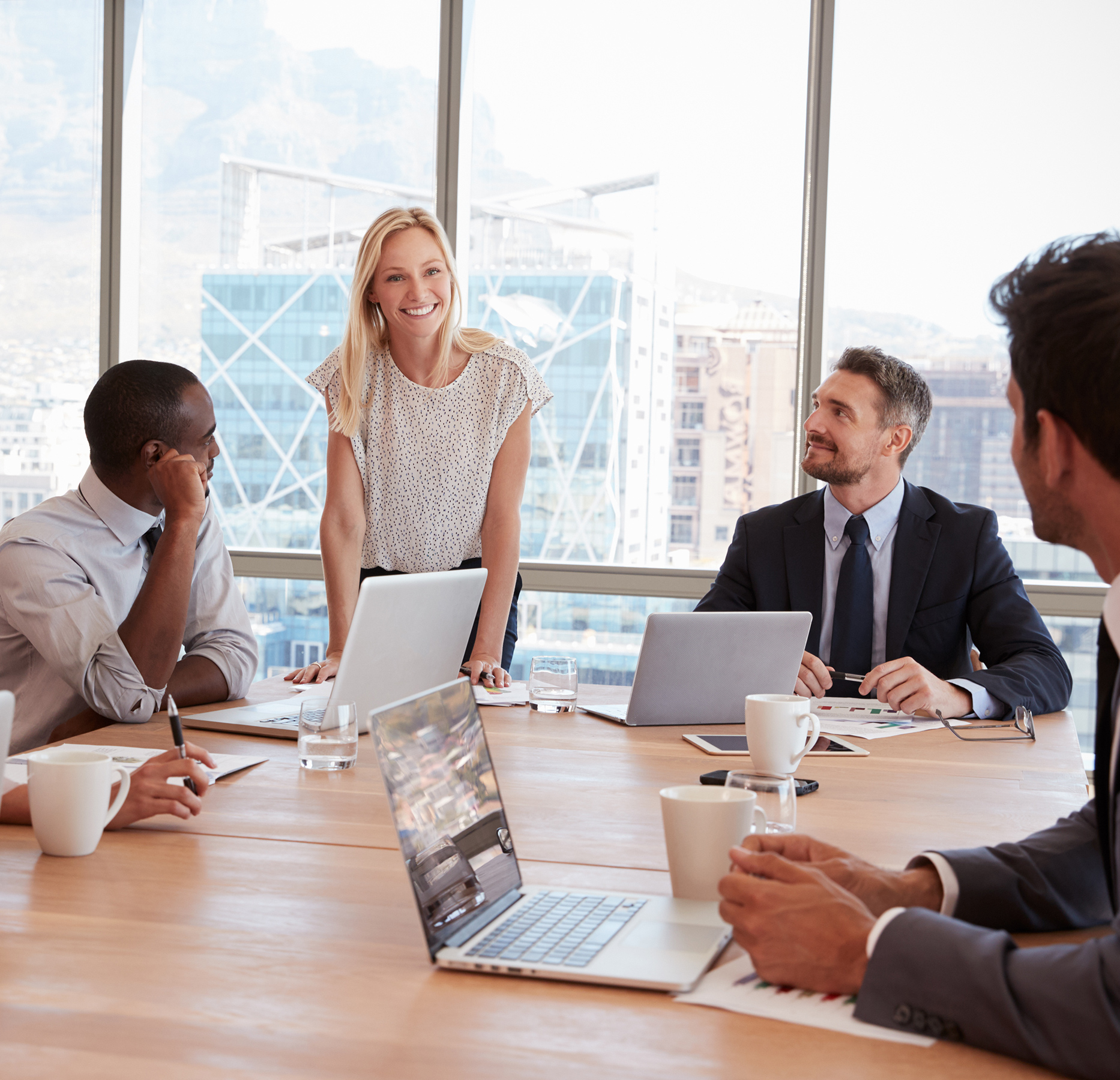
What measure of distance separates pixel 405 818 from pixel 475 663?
1.50 meters

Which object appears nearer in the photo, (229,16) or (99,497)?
(99,497)

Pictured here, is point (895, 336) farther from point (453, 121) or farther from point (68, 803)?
point (68, 803)

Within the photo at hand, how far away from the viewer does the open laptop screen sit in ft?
3.42

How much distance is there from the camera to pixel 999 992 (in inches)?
35.1

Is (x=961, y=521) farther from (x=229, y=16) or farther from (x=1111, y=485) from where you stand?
(x=229, y=16)

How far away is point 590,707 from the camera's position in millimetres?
2352

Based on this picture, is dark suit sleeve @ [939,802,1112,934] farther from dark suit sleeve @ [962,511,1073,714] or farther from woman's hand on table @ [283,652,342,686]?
woman's hand on table @ [283,652,342,686]

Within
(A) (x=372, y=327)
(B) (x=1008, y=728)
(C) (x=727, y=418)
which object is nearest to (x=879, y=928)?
(B) (x=1008, y=728)

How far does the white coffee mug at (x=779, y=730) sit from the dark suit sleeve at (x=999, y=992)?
772 mm

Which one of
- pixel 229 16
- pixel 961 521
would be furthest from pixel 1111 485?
pixel 229 16

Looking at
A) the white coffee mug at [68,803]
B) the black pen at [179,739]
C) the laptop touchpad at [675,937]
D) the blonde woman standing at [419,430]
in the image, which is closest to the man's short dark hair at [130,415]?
the blonde woman standing at [419,430]

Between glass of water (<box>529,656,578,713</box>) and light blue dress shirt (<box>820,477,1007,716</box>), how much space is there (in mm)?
670

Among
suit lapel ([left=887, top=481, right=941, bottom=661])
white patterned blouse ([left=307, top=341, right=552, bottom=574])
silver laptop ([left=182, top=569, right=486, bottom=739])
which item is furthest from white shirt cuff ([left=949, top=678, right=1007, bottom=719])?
white patterned blouse ([left=307, top=341, right=552, bottom=574])

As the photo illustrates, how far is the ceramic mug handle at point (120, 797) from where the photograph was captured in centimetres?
136
